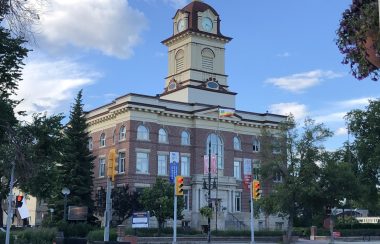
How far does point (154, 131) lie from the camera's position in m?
63.9

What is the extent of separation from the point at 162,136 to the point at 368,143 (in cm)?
2511

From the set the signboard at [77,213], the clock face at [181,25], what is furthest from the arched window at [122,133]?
the clock face at [181,25]

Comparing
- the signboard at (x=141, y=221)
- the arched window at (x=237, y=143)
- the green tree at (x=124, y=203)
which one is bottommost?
the signboard at (x=141, y=221)

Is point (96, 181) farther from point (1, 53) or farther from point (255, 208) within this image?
point (1, 53)

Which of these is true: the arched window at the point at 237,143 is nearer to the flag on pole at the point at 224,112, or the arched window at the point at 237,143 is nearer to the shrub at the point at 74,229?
the flag on pole at the point at 224,112

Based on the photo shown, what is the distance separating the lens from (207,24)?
→ 2992 inches

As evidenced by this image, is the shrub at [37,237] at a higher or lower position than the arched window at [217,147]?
lower

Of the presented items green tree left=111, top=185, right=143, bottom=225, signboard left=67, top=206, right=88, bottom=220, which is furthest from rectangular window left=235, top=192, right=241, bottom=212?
signboard left=67, top=206, right=88, bottom=220

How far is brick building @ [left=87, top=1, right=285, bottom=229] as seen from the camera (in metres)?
63.1

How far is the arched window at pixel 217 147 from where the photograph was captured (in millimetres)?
67875

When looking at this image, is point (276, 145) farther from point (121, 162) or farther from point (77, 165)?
point (77, 165)

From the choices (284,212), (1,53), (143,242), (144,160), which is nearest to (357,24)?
(1,53)

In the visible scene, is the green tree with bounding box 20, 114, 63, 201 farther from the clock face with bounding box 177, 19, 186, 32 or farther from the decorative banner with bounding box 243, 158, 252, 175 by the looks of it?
the clock face with bounding box 177, 19, 186, 32

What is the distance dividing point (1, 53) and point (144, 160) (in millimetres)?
44020
